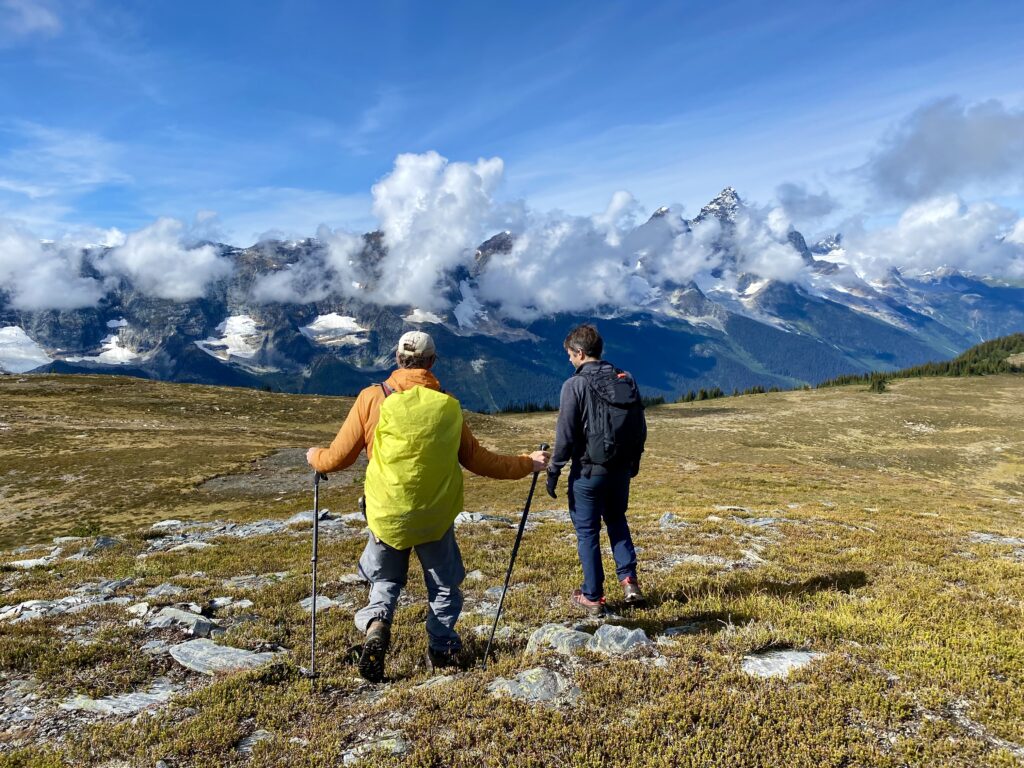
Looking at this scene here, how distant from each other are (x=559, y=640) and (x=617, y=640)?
77 centimetres

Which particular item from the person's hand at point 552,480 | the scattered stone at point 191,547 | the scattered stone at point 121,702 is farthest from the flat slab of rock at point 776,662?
the scattered stone at point 191,547

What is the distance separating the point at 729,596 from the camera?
917cm

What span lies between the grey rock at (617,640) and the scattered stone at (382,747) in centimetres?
272

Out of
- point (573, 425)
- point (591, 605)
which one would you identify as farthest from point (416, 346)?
point (591, 605)

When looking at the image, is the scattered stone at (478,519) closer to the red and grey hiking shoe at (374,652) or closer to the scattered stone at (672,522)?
the scattered stone at (672,522)

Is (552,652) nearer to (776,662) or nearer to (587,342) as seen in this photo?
(776,662)

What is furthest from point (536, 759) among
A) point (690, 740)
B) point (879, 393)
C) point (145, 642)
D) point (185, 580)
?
point (879, 393)

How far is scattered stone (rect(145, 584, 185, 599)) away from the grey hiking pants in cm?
583

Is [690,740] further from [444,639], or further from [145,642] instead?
[145,642]

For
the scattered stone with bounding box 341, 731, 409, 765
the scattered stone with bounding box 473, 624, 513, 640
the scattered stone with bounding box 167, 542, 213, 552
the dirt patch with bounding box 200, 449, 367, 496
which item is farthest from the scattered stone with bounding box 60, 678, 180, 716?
the dirt patch with bounding box 200, 449, 367, 496

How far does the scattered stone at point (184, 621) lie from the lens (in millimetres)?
8273

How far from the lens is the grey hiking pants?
6.68 metres

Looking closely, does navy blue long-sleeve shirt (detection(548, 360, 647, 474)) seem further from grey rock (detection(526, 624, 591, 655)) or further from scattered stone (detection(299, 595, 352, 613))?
scattered stone (detection(299, 595, 352, 613))

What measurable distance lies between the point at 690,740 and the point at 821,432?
271ft
